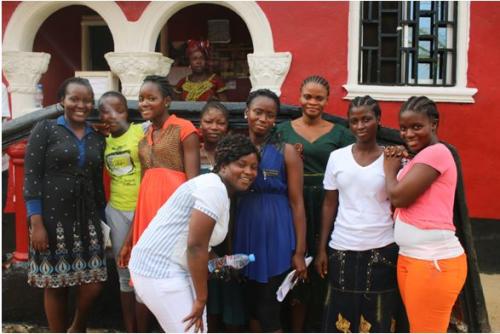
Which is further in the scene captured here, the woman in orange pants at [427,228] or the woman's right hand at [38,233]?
the woman's right hand at [38,233]

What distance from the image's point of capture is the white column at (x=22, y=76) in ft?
22.8

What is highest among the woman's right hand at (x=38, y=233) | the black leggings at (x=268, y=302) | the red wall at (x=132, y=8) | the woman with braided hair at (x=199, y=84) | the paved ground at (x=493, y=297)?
the red wall at (x=132, y=8)

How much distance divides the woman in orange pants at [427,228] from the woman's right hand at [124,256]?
4.61 ft

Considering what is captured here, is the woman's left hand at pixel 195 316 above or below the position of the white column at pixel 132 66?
below

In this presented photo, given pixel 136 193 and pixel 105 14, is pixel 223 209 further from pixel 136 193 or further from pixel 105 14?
pixel 105 14

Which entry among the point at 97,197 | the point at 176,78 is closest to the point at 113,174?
the point at 97,197

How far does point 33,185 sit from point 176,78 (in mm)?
5480

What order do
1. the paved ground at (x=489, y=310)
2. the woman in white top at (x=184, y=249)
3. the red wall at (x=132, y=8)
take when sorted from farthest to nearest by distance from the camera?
the red wall at (x=132, y=8), the paved ground at (x=489, y=310), the woman in white top at (x=184, y=249)

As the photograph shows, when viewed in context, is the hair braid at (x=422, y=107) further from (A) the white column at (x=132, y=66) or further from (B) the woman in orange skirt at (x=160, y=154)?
(A) the white column at (x=132, y=66)

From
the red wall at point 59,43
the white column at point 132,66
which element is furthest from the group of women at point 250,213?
the red wall at point 59,43

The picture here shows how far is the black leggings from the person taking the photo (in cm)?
275

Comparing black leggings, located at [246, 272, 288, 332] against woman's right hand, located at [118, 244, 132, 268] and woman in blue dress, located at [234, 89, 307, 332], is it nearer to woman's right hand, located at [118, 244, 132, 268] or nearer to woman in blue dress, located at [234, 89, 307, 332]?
woman in blue dress, located at [234, 89, 307, 332]

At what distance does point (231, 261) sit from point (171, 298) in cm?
46

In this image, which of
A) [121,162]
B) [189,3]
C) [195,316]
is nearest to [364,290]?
[195,316]
